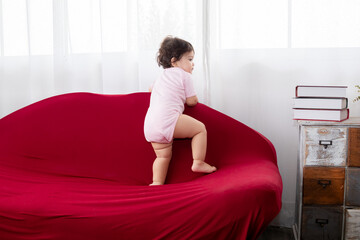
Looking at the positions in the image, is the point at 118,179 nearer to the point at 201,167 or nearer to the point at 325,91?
A: the point at 201,167

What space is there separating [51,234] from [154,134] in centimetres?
65

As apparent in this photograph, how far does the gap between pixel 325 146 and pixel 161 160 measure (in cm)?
79

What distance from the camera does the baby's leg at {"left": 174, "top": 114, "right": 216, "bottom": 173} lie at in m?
1.75

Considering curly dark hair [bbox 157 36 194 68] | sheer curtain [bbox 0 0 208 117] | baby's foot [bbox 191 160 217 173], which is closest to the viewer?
baby's foot [bbox 191 160 217 173]

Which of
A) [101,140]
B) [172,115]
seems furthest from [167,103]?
[101,140]

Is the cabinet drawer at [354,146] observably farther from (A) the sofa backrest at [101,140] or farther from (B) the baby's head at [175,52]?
(B) the baby's head at [175,52]

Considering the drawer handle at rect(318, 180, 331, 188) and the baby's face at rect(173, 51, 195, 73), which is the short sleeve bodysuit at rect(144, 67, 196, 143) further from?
the drawer handle at rect(318, 180, 331, 188)

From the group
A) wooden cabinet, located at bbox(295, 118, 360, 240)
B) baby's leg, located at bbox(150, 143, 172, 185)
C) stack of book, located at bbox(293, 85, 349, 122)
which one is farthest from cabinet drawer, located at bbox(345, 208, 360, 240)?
baby's leg, located at bbox(150, 143, 172, 185)

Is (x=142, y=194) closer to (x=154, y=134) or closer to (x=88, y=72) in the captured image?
(x=154, y=134)

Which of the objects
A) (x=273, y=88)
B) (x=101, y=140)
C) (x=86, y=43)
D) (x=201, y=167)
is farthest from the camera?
(x=86, y=43)

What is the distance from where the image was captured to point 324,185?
5.80 feet

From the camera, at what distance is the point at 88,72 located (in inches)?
95.7

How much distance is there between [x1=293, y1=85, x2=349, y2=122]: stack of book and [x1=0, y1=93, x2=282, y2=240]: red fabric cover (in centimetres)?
25

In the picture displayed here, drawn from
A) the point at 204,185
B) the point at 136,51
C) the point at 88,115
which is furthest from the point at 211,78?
the point at 204,185
